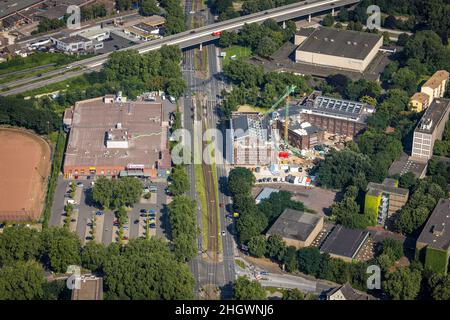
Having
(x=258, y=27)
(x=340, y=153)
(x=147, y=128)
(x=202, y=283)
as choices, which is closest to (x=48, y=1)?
(x=258, y=27)

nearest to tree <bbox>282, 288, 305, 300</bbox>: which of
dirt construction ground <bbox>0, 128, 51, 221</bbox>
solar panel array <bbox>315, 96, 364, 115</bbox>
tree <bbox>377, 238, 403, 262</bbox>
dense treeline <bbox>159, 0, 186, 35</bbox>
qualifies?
tree <bbox>377, 238, 403, 262</bbox>

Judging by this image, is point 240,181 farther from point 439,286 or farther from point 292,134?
point 439,286

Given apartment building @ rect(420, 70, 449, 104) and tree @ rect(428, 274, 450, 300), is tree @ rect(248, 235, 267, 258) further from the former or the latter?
apartment building @ rect(420, 70, 449, 104)

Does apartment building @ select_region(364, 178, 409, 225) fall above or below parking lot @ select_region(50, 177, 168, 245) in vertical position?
above

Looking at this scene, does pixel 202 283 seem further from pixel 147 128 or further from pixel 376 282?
pixel 147 128

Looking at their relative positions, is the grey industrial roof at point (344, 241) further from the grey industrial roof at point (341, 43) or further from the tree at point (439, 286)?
the grey industrial roof at point (341, 43)

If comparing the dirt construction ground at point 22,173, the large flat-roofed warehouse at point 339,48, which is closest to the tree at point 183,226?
the dirt construction ground at point 22,173

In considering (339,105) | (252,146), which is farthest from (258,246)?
(339,105)
